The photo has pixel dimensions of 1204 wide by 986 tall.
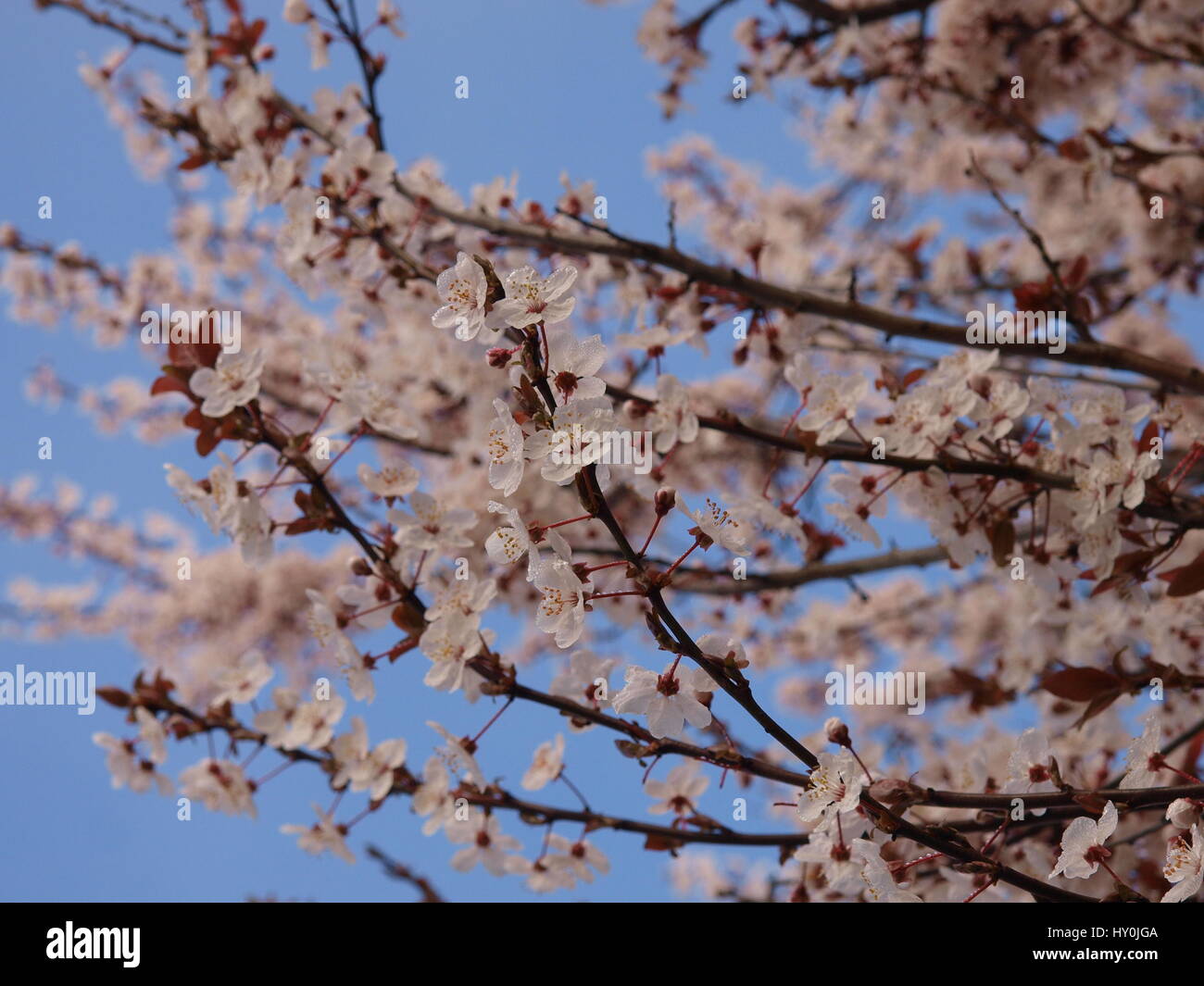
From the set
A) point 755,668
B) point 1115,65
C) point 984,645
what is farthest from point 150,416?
point 1115,65

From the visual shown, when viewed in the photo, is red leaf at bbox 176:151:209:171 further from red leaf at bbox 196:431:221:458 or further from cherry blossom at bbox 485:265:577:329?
cherry blossom at bbox 485:265:577:329

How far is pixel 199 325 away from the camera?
154 cm

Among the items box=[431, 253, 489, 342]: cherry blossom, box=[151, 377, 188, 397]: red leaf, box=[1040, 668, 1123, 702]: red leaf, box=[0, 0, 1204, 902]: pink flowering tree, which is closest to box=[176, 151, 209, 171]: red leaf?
box=[0, 0, 1204, 902]: pink flowering tree

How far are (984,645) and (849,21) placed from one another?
3683 mm

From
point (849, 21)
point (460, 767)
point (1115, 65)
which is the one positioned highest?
point (1115, 65)

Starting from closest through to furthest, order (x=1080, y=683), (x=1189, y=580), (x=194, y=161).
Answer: (x=1189, y=580)
(x=1080, y=683)
(x=194, y=161)

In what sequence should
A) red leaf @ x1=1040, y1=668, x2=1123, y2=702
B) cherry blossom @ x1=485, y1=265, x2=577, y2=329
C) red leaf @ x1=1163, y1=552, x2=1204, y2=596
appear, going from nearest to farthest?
cherry blossom @ x1=485, y1=265, x2=577, y2=329 → red leaf @ x1=1163, y1=552, x2=1204, y2=596 → red leaf @ x1=1040, y1=668, x2=1123, y2=702

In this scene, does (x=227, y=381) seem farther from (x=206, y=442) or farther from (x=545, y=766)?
(x=545, y=766)

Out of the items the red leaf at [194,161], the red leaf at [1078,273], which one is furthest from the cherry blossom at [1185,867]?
the red leaf at [194,161]

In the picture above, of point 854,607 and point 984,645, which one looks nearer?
point 854,607

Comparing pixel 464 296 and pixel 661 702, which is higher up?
pixel 464 296

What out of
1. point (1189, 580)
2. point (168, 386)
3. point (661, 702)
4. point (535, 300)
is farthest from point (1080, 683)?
point (168, 386)

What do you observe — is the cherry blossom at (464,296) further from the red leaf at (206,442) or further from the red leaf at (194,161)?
the red leaf at (194,161)
